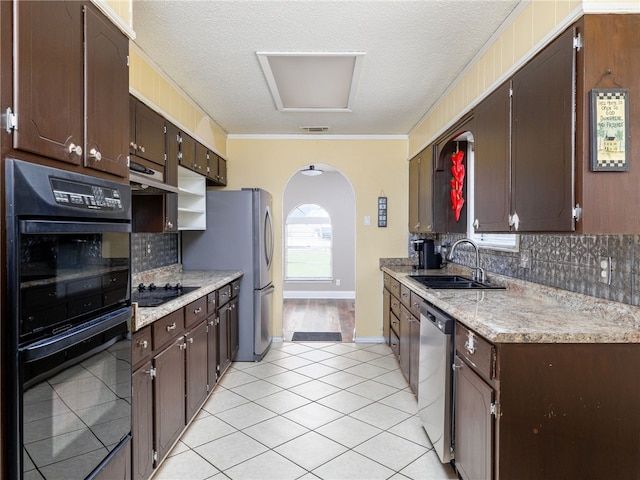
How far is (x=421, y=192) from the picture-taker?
13.9ft

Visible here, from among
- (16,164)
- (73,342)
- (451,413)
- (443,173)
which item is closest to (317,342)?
(443,173)

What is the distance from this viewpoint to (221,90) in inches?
130

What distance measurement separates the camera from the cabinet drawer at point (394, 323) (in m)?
3.86

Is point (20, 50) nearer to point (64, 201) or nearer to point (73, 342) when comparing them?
point (64, 201)

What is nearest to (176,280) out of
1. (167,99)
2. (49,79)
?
(167,99)

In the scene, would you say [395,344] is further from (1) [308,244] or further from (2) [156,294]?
(1) [308,244]

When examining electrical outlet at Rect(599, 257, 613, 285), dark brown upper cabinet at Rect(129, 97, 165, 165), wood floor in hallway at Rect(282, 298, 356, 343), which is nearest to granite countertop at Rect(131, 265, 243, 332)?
dark brown upper cabinet at Rect(129, 97, 165, 165)

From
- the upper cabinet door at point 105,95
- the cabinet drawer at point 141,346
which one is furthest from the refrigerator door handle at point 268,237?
the upper cabinet door at point 105,95

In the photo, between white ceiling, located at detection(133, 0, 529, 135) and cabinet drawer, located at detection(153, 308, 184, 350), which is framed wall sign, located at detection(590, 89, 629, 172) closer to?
white ceiling, located at detection(133, 0, 529, 135)

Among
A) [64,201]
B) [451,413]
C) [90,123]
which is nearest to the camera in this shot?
[64,201]

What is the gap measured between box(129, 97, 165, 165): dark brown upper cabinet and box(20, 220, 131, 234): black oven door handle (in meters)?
1.11

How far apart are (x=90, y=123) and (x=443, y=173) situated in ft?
10.2

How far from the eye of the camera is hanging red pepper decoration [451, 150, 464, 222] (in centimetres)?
364

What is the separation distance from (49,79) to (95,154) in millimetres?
306
